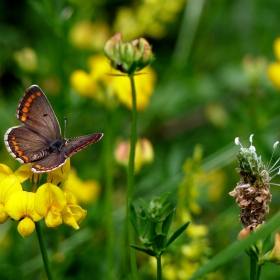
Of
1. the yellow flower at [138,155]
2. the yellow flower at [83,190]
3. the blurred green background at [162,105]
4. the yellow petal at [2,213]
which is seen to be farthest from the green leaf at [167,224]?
the yellow flower at [83,190]

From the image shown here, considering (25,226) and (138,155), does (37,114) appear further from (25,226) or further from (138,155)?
(138,155)

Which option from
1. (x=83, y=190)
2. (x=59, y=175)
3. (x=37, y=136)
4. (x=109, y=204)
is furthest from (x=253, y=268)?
(x=83, y=190)

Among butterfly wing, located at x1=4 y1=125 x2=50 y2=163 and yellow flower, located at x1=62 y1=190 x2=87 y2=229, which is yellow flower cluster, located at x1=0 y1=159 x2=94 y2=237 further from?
butterfly wing, located at x1=4 y1=125 x2=50 y2=163

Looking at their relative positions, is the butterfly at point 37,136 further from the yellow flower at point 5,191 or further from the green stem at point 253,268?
the green stem at point 253,268

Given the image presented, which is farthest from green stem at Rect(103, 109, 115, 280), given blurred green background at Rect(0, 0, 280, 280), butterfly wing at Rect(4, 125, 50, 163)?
butterfly wing at Rect(4, 125, 50, 163)

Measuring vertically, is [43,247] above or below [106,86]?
below

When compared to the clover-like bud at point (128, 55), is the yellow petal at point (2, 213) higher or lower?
lower

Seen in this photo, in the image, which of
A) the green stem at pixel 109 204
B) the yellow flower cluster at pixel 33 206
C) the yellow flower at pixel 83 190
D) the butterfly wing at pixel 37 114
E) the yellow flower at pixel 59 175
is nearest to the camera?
the yellow flower cluster at pixel 33 206

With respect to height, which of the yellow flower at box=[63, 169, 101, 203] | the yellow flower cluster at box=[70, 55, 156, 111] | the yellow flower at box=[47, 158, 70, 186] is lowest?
the yellow flower at box=[47, 158, 70, 186]
